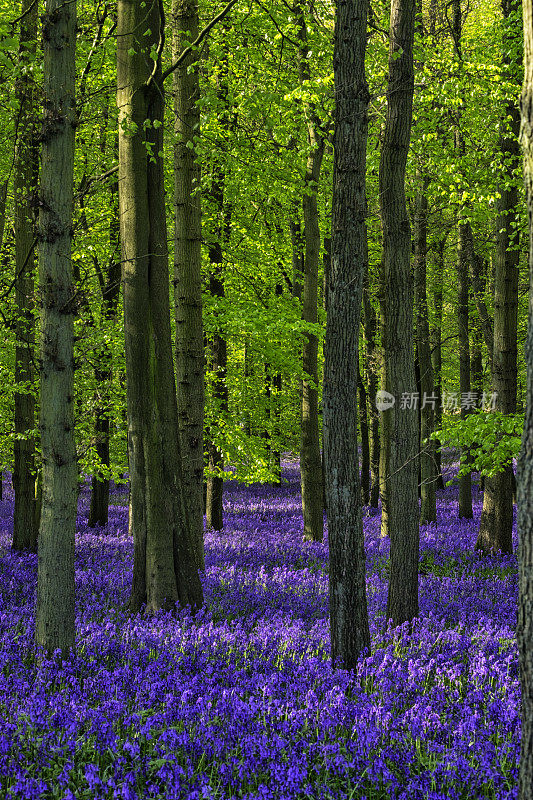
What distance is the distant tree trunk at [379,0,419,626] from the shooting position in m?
6.93

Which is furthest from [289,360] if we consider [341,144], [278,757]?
[278,757]

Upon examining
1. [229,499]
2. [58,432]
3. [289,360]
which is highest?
[289,360]

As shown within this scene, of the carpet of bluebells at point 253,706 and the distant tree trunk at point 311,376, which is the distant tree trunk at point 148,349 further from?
the distant tree trunk at point 311,376

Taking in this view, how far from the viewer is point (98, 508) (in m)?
16.6

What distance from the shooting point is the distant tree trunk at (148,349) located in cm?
726

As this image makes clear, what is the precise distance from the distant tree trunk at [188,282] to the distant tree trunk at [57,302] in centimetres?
380

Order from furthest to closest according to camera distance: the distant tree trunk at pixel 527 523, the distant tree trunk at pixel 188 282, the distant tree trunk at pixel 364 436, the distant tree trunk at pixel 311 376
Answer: the distant tree trunk at pixel 364 436, the distant tree trunk at pixel 311 376, the distant tree trunk at pixel 188 282, the distant tree trunk at pixel 527 523

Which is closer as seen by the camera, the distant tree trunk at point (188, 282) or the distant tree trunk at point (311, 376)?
the distant tree trunk at point (188, 282)

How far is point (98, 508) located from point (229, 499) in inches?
362

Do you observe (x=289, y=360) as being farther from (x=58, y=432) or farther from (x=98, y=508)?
(x=58, y=432)

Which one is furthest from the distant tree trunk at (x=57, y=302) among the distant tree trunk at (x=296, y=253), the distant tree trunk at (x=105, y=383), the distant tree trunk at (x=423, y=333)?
the distant tree trunk at (x=296, y=253)

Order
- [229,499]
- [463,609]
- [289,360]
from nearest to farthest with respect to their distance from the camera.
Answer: [463,609] < [289,360] < [229,499]

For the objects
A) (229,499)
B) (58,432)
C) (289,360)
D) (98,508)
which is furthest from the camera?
(229,499)

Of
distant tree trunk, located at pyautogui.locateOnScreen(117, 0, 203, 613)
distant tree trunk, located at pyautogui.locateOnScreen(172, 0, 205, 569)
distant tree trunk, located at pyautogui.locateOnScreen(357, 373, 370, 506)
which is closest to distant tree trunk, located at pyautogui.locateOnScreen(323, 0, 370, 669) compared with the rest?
distant tree trunk, located at pyautogui.locateOnScreen(117, 0, 203, 613)
